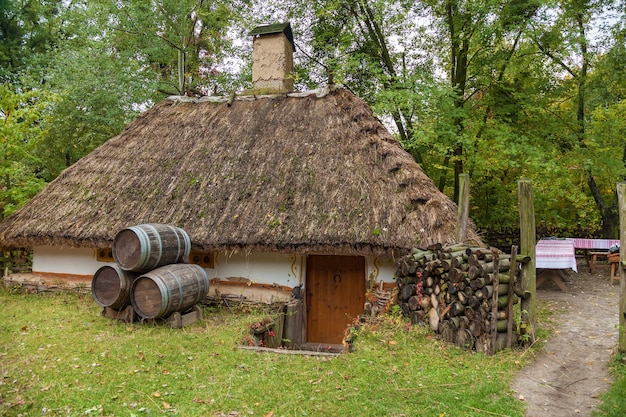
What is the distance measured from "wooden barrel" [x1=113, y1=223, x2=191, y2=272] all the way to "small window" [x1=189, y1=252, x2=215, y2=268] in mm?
1430

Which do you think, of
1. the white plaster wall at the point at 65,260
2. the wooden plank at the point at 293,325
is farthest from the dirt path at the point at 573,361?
the white plaster wall at the point at 65,260

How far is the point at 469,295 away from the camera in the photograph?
5816 mm

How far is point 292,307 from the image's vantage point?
8109 millimetres

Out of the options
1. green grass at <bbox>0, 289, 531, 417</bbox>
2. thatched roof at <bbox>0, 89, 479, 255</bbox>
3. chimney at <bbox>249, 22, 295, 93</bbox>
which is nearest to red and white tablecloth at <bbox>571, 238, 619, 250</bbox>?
thatched roof at <bbox>0, 89, 479, 255</bbox>

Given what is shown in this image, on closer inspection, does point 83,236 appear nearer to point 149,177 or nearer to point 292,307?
point 149,177

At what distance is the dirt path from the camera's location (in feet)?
15.0

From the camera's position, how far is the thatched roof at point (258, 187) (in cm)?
779

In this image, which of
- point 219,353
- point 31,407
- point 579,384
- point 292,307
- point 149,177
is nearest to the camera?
point 31,407

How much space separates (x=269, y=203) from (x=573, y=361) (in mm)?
5645

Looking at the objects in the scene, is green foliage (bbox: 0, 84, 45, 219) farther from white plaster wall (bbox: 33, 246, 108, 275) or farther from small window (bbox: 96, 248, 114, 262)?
small window (bbox: 96, 248, 114, 262)

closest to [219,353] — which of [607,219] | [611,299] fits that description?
[611,299]

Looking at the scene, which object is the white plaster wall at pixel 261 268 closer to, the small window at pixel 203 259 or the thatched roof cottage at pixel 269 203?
the thatched roof cottage at pixel 269 203

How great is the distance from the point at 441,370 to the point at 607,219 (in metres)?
11.6

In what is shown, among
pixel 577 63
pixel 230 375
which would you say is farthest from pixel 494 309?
pixel 577 63
